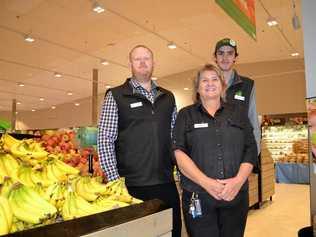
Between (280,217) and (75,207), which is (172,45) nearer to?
(280,217)

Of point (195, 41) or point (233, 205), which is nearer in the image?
point (233, 205)

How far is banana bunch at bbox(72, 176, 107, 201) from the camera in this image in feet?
3.93

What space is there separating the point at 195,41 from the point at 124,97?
997 centimetres

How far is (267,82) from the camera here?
1498cm

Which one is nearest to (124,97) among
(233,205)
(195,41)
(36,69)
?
(233,205)

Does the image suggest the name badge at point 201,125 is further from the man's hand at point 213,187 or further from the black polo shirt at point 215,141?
the man's hand at point 213,187

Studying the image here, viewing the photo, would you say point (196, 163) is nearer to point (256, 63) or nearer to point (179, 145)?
point (179, 145)

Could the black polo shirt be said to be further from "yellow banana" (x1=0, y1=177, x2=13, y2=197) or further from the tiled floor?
the tiled floor

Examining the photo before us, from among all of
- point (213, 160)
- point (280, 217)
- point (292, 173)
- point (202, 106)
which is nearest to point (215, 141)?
point (213, 160)

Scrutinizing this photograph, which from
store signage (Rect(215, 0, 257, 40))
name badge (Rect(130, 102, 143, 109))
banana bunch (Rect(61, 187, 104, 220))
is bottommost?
banana bunch (Rect(61, 187, 104, 220))

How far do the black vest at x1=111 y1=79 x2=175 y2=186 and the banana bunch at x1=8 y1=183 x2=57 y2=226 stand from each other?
Answer: 43.8 inches

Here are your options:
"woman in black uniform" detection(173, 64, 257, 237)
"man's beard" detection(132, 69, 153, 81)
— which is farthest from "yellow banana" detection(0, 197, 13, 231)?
"man's beard" detection(132, 69, 153, 81)

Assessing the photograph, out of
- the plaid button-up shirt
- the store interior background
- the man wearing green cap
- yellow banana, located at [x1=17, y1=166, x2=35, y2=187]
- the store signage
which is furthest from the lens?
the store interior background

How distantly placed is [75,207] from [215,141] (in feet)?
3.43
